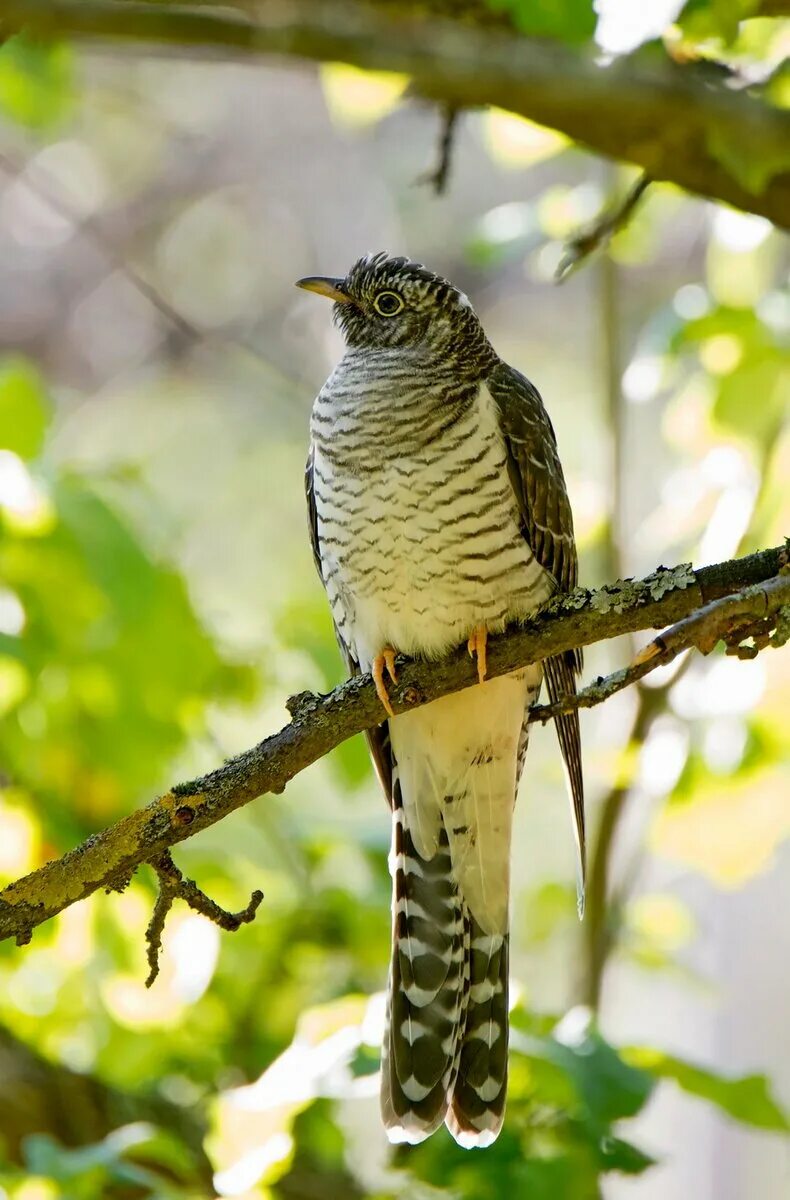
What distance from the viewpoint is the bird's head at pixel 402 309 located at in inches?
131

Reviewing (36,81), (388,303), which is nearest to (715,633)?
(388,303)

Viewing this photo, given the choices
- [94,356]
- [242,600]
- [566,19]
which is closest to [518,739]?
[566,19]

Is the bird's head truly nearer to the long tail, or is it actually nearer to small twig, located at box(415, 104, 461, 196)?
small twig, located at box(415, 104, 461, 196)

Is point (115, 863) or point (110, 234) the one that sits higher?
point (110, 234)

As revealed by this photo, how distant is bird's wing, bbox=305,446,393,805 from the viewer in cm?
329

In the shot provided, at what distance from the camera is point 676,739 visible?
3330 millimetres

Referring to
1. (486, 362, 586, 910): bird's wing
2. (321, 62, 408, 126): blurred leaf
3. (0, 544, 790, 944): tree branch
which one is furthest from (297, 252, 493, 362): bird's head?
(0, 544, 790, 944): tree branch

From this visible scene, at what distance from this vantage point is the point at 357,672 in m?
3.31

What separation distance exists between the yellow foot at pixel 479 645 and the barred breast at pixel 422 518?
0.16 ft

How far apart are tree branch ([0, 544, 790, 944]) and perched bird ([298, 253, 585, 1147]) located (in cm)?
53

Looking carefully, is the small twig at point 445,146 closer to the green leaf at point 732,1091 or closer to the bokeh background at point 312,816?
the bokeh background at point 312,816

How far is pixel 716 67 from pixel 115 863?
186 centimetres

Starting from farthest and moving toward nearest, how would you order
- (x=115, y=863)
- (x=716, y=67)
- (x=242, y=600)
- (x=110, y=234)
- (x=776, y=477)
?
(x=110, y=234) < (x=242, y=600) < (x=776, y=477) < (x=716, y=67) < (x=115, y=863)

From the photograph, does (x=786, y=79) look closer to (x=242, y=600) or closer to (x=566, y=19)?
(x=566, y=19)
